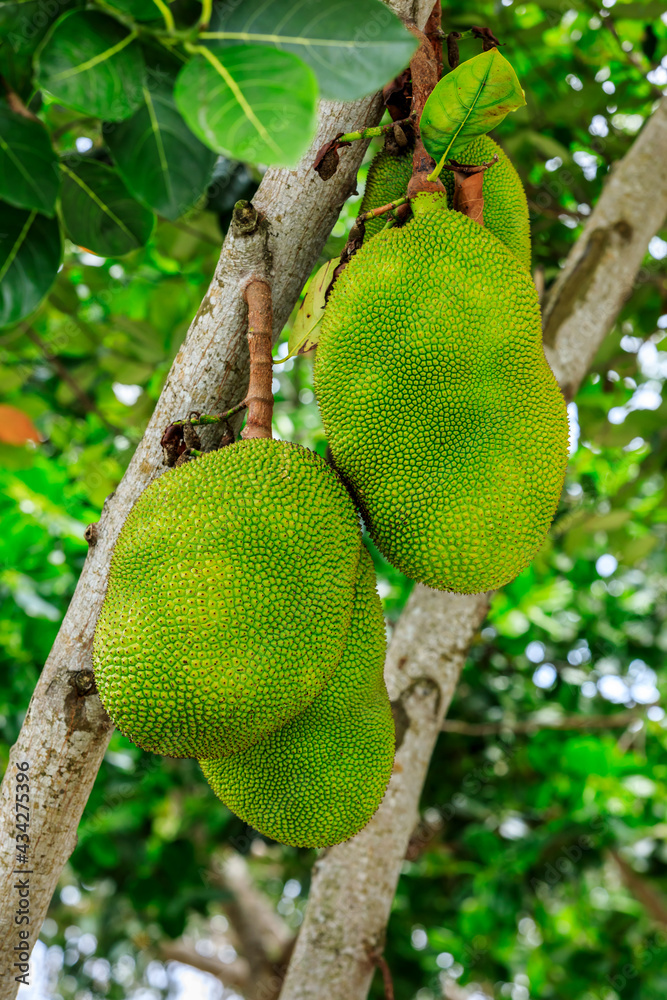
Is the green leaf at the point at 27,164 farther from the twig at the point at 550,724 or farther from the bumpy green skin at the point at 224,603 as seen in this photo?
the twig at the point at 550,724

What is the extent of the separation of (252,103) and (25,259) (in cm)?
40

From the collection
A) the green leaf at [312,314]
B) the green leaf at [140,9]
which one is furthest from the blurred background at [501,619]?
the green leaf at [140,9]

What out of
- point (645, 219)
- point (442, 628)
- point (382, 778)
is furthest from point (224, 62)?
point (645, 219)

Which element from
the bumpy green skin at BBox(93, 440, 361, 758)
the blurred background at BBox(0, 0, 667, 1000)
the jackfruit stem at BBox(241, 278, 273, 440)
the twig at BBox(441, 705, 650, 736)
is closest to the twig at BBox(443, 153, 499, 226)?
the jackfruit stem at BBox(241, 278, 273, 440)

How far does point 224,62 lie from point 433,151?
457mm

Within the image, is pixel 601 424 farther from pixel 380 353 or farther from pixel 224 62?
pixel 224 62

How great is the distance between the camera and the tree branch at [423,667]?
122 cm

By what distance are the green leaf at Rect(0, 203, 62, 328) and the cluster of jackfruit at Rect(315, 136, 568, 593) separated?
1.04ft

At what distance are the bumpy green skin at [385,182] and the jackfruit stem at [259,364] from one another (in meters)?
0.23

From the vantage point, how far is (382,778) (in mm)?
909

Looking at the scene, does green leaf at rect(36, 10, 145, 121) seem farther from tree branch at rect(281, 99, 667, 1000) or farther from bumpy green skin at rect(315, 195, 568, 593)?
tree branch at rect(281, 99, 667, 1000)

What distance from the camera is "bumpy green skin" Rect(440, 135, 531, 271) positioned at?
40.8 inches

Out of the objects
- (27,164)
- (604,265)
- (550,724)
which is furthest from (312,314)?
(550,724)

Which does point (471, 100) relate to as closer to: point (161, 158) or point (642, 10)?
point (161, 158)
